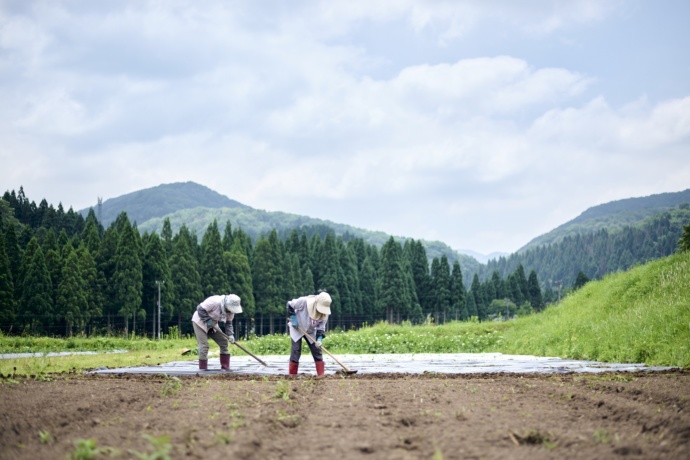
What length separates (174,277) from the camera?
206 ft

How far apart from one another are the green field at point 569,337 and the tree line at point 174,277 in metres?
6.37

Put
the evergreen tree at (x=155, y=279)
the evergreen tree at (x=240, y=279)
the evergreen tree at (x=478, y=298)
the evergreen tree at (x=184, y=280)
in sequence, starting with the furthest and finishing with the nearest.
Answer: the evergreen tree at (x=478, y=298) < the evergreen tree at (x=240, y=279) < the evergreen tree at (x=184, y=280) < the evergreen tree at (x=155, y=279)

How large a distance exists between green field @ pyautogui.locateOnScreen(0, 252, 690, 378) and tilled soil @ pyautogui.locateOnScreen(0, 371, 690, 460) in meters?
4.66

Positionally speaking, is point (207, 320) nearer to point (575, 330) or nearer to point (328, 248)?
point (575, 330)


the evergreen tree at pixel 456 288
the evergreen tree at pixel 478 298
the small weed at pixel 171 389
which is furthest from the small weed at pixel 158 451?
the evergreen tree at pixel 478 298

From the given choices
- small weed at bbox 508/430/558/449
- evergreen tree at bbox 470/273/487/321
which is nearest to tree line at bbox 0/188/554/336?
evergreen tree at bbox 470/273/487/321

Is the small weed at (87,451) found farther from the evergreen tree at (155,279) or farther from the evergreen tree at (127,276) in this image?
the evergreen tree at (155,279)

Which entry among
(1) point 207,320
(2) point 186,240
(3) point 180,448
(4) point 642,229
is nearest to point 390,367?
(1) point 207,320

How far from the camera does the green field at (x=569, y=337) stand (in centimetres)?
1473

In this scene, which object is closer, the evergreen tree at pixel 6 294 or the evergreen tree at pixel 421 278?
the evergreen tree at pixel 6 294

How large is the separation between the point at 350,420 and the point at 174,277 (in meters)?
58.7

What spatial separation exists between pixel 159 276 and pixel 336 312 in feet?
81.3

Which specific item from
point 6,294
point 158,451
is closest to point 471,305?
point 6,294

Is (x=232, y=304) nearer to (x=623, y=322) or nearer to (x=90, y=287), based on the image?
(x=623, y=322)
